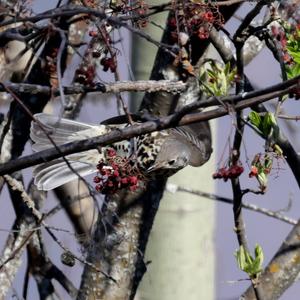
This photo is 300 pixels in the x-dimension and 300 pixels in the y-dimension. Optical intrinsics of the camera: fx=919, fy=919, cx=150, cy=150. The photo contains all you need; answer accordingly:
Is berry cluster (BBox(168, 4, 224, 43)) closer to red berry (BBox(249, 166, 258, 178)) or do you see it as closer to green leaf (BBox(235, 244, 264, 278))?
red berry (BBox(249, 166, 258, 178))

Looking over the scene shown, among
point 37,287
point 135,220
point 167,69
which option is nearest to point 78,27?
point 167,69

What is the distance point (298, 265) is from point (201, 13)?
1077 millimetres

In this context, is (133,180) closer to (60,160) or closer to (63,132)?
(60,160)

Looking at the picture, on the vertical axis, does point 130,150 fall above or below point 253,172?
above

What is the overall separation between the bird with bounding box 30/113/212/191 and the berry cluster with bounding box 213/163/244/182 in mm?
1015

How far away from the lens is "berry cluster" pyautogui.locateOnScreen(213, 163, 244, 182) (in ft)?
9.09

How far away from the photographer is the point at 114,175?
2.98 m

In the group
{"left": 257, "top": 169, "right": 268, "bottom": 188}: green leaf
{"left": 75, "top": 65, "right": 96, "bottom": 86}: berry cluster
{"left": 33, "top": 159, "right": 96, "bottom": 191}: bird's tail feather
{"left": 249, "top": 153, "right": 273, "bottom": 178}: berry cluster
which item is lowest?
{"left": 257, "top": 169, "right": 268, "bottom": 188}: green leaf

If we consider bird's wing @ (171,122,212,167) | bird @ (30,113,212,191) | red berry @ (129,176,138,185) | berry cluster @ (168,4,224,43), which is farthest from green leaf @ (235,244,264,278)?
bird's wing @ (171,122,212,167)

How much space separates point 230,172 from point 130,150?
48.6 inches

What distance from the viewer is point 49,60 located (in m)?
2.98

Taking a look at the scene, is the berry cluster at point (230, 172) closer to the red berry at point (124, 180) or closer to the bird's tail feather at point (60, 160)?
the red berry at point (124, 180)

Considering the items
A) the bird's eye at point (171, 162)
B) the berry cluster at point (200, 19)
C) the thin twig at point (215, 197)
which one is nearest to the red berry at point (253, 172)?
the berry cluster at point (200, 19)

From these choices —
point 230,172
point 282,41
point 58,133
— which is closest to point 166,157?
point 58,133
